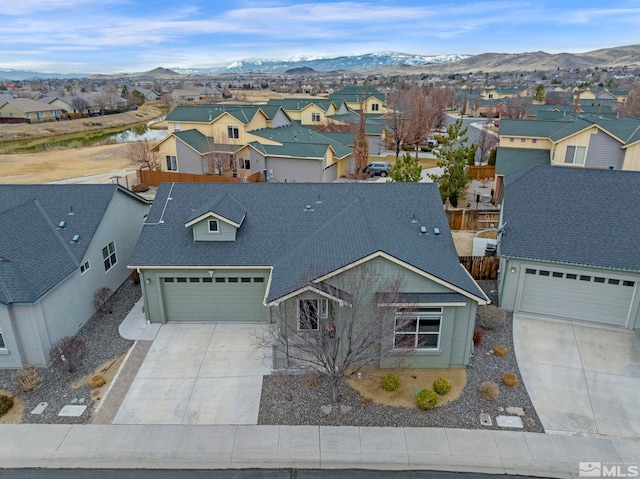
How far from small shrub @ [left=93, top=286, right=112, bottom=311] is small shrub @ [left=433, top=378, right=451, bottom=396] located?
14271 millimetres

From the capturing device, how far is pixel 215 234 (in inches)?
724

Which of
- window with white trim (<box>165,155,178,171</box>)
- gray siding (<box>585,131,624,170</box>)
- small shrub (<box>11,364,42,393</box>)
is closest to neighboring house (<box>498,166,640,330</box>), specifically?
gray siding (<box>585,131,624,170</box>)

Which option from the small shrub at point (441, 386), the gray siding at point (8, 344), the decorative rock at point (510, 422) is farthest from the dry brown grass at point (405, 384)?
the gray siding at point (8, 344)

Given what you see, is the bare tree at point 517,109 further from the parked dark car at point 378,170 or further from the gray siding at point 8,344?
the gray siding at point 8,344

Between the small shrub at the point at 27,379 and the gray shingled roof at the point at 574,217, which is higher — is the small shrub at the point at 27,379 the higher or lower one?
the lower one

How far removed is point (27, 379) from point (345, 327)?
34.8 feet

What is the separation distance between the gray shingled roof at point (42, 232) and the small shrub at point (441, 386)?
44.7 ft

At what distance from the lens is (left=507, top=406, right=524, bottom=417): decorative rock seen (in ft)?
44.9

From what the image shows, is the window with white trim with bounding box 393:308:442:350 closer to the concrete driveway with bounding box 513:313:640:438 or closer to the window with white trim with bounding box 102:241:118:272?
the concrete driveway with bounding box 513:313:640:438

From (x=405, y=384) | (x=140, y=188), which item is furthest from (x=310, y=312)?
(x=140, y=188)

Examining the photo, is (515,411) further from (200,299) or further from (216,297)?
(200,299)

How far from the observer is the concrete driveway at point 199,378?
13711mm

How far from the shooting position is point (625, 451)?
1238cm

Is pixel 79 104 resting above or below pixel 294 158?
above
